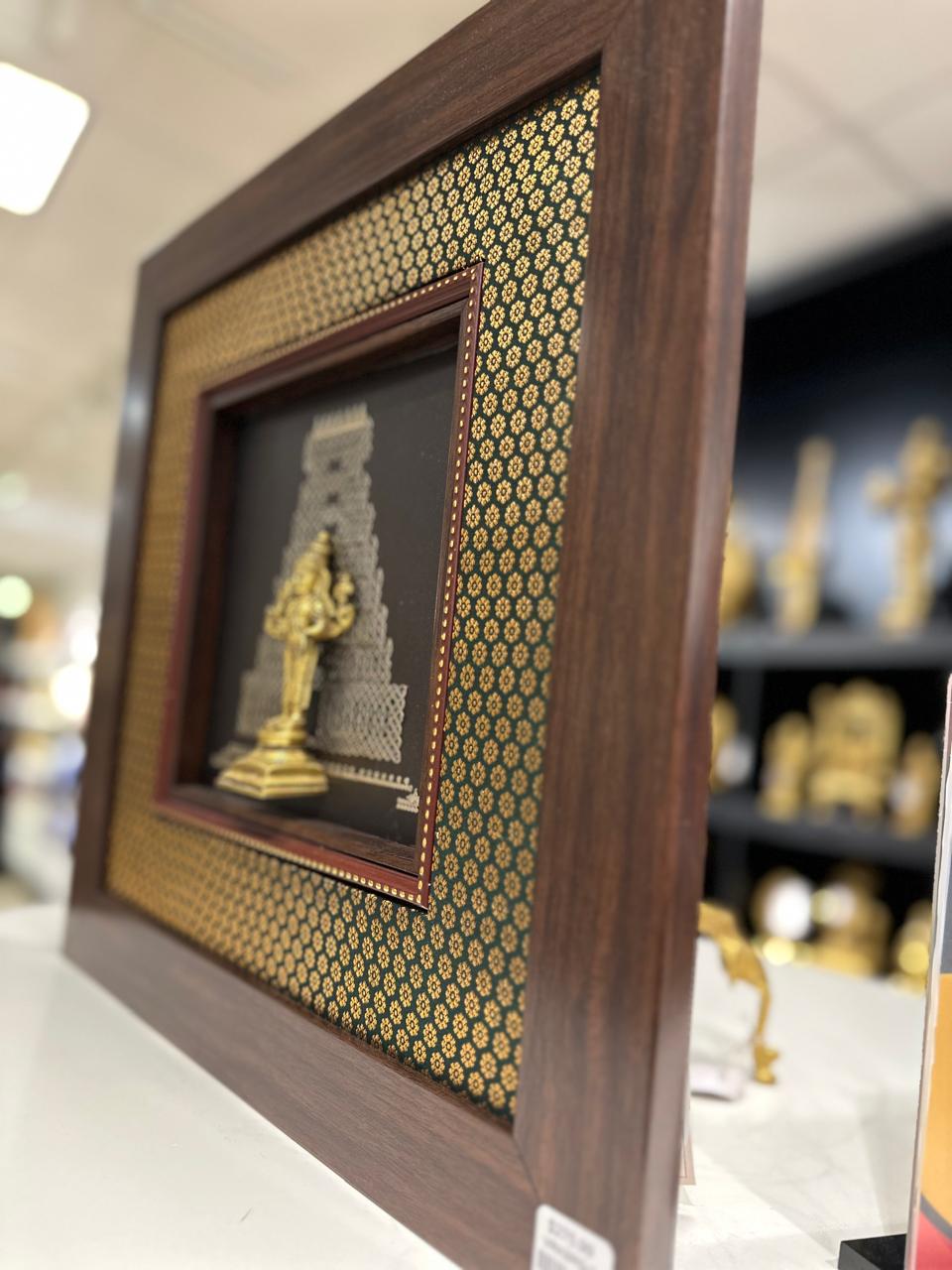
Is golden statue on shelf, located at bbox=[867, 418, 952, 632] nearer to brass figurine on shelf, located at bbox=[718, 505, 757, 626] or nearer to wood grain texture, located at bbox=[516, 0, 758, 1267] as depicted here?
brass figurine on shelf, located at bbox=[718, 505, 757, 626]

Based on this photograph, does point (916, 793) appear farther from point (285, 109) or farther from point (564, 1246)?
point (564, 1246)

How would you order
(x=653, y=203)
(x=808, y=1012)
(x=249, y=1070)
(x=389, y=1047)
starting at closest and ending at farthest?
1. (x=653, y=203)
2. (x=389, y=1047)
3. (x=249, y=1070)
4. (x=808, y=1012)

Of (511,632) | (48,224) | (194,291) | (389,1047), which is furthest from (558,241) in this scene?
(48,224)

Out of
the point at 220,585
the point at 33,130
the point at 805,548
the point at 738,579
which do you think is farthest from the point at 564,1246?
the point at 738,579

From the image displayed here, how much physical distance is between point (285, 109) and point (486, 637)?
5.44 feet

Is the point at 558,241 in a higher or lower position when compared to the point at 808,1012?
higher

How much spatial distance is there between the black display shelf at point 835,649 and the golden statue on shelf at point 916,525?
0.20 feet

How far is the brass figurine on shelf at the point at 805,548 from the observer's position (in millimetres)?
2764

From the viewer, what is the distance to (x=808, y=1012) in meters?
1.24

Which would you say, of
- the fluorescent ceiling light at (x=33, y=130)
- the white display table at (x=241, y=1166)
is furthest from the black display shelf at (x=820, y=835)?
the fluorescent ceiling light at (x=33, y=130)

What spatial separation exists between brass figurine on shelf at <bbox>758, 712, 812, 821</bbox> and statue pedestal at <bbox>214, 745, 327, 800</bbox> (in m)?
2.08

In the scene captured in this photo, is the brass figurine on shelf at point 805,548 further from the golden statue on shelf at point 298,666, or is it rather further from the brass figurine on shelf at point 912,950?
the golden statue on shelf at point 298,666

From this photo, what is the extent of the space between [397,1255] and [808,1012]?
81 centimetres

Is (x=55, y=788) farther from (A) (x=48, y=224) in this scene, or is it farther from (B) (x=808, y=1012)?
(B) (x=808, y=1012)
